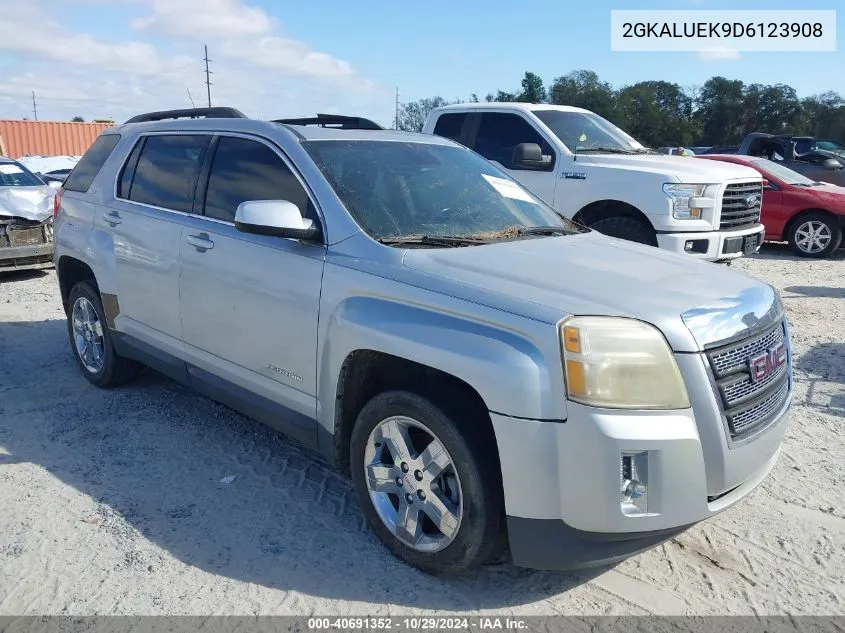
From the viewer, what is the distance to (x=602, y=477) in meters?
2.50

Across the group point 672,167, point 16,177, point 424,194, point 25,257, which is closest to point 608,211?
point 672,167

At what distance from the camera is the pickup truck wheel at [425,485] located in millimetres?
2766

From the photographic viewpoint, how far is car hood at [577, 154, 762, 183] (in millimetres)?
7434

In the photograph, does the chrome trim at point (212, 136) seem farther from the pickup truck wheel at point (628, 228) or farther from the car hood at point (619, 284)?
the pickup truck wheel at point (628, 228)

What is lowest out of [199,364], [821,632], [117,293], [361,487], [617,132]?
[821,632]

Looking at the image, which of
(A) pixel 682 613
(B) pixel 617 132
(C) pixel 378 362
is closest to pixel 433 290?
(C) pixel 378 362

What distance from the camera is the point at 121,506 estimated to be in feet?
11.9

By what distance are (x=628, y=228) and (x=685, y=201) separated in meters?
0.61

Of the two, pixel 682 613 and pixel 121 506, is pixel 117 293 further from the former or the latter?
pixel 682 613

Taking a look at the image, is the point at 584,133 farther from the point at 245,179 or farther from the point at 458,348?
the point at 458,348

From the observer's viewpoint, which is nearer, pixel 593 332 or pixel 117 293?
pixel 593 332

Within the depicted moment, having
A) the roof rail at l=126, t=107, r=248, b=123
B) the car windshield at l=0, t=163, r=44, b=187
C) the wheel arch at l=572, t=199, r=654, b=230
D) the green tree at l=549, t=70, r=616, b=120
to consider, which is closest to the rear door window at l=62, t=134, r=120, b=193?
the roof rail at l=126, t=107, r=248, b=123

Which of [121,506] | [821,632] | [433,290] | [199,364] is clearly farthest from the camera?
[199,364]

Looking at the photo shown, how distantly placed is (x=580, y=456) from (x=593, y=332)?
→ 44 cm
